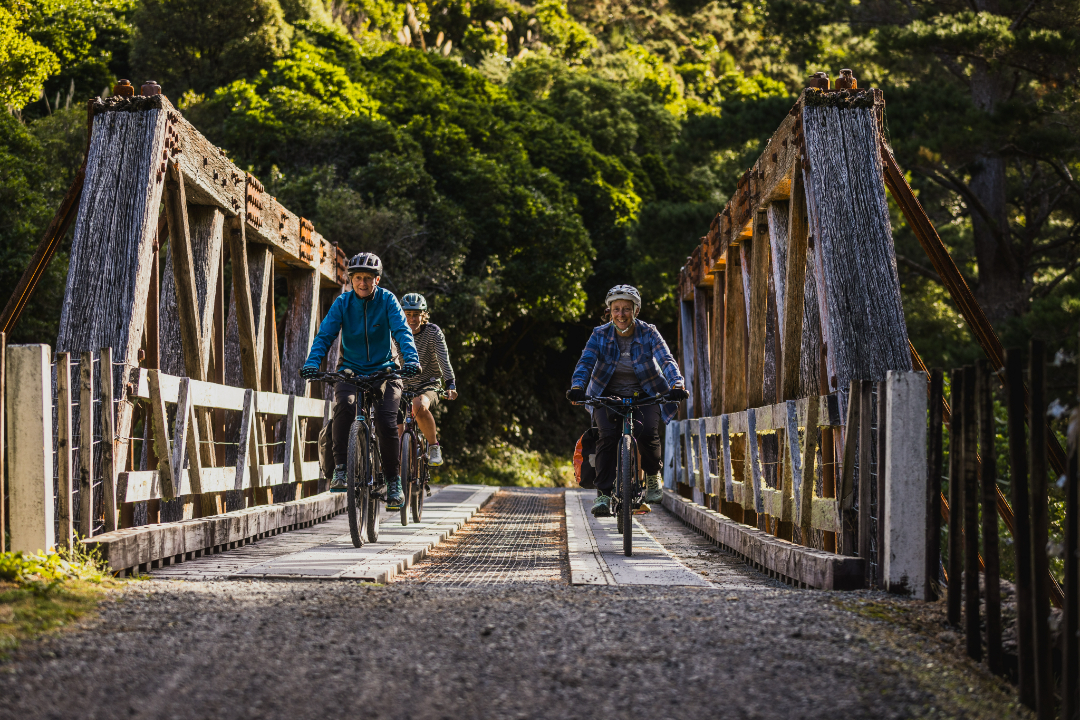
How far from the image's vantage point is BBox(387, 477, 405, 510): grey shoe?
7.73 meters

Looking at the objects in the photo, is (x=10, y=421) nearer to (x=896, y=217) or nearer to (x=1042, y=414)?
(x=1042, y=414)

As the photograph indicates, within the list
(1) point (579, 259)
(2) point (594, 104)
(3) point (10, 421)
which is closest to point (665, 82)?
(2) point (594, 104)

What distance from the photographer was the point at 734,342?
34.4 ft

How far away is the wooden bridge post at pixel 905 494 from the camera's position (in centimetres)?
498

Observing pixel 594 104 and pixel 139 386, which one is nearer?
pixel 139 386

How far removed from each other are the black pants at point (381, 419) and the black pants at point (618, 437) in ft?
4.51

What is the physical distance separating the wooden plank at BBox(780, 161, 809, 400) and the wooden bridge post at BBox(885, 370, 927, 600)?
2348mm

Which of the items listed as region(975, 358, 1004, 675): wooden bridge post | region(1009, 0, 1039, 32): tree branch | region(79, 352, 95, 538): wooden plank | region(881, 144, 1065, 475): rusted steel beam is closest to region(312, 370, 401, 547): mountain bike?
region(79, 352, 95, 538): wooden plank

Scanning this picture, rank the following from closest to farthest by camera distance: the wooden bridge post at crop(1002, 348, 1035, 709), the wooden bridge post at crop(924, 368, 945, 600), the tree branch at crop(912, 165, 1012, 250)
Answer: the wooden bridge post at crop(1002, 348, 1035, 709), the wooden bridge post at crop(924, 368, 945, 600), the tree branch at crop(912, 165, 1012, 250)

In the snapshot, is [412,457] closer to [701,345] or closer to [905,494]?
[701,345]

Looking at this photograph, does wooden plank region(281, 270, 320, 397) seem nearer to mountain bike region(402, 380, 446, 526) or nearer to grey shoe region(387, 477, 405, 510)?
mountain bike region(402, 380, 446, 526)

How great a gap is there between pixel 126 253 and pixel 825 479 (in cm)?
419

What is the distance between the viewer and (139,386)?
630 cm

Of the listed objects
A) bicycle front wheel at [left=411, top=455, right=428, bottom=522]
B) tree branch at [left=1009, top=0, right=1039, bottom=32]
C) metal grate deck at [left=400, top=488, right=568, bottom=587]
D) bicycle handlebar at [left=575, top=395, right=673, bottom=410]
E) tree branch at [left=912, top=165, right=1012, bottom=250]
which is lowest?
metal grate deck at [left=400, top=488, right=568, bottom=587]
